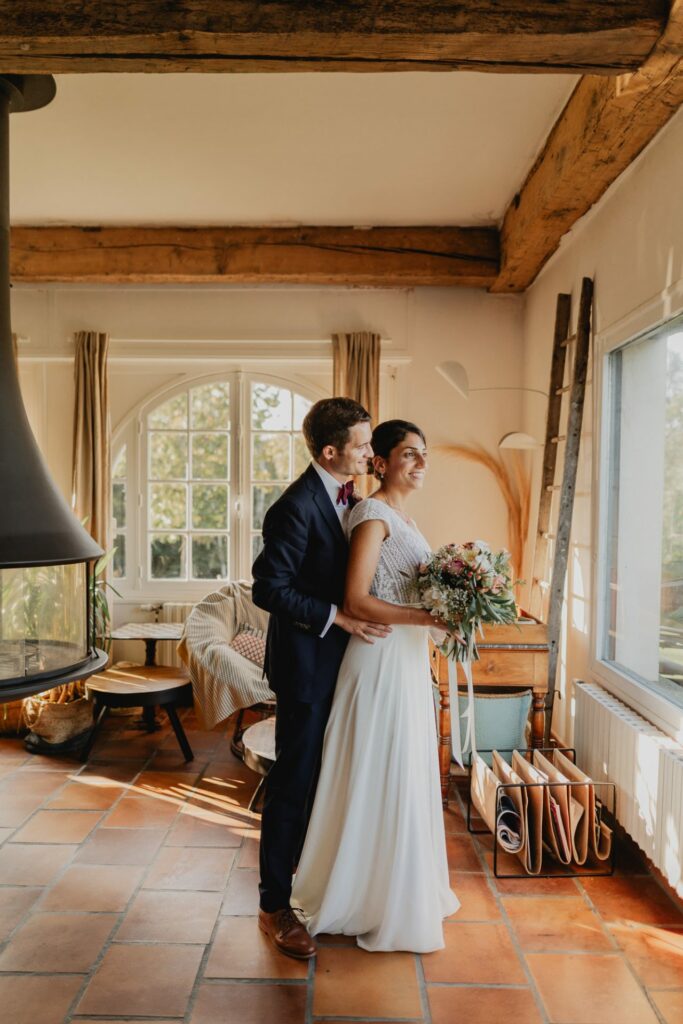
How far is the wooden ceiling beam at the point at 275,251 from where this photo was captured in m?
4.98

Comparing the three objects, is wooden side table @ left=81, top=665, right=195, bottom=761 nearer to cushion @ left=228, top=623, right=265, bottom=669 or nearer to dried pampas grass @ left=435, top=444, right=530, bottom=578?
cushion @ left=228, top=623, right=265, bottom=669

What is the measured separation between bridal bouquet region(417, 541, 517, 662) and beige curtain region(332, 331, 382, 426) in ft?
9.51

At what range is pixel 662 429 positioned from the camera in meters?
3.21

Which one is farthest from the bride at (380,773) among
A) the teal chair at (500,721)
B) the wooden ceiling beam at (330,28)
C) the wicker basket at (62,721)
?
the wicker basket at (62,721)

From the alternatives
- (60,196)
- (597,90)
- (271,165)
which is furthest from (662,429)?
(60,196)

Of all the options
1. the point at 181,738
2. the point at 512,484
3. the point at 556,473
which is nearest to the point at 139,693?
the point at 181,738

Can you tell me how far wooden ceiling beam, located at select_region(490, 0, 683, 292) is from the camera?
8.33 ft

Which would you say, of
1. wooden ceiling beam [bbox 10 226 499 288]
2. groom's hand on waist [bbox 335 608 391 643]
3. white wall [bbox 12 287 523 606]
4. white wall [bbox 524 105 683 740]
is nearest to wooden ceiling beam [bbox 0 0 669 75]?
white wall [bbox 524 105 683 740]

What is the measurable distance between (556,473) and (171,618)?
287cm

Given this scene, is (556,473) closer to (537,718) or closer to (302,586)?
(537,718)

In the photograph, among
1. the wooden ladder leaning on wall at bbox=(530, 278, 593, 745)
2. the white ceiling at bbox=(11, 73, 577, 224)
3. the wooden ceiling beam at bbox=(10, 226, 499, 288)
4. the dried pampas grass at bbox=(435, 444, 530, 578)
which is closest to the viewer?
the white ceiling at bbox=(11, 73, 577, 224)

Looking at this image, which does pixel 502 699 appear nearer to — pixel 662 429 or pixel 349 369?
pixel 662 429

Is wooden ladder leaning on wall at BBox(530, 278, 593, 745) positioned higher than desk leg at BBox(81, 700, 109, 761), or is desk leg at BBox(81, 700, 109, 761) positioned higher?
wooden ladder leaning on wall at BBox(530, 278, 593, 745)

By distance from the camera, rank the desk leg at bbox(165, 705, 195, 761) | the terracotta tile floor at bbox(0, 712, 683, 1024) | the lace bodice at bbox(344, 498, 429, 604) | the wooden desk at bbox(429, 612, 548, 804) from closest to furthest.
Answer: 1. the terracotta tile floor at bbox(0, 712, 683, 1024)
2. the lace bodice at bbox(344, 498, 429, 604)
3. the wooden desk at bbox(429, 612, 548, 804)
4. the desk leg at bbox(165, 705, 195, 761)
